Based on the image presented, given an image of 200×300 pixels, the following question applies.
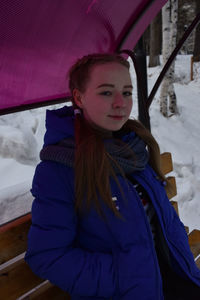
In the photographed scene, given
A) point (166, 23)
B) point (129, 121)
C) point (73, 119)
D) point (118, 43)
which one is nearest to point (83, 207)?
point (73, 119)

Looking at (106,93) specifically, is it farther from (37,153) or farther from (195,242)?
(37,153)

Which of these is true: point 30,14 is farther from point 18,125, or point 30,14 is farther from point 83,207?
point 18,125

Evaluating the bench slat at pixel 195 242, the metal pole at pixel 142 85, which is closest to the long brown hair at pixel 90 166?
the metal pole at pixel 142 85

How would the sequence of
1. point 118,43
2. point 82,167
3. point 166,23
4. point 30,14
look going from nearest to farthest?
point 82,167 → point 30,14 → point 118,43 → point 166,23

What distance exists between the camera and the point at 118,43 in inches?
93.8

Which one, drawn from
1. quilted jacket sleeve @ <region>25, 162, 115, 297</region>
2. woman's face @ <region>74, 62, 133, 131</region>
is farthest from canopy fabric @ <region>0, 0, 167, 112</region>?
quilted jacket sleeve @ <region>25, 162, 115, 297</region>

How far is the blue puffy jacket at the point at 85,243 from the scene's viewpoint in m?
1.14

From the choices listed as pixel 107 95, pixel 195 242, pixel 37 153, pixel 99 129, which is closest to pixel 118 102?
pixel 107 95

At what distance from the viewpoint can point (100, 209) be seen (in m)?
1.23

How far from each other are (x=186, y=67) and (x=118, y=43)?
10.6 meters

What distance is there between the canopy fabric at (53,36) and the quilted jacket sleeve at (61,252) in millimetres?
926

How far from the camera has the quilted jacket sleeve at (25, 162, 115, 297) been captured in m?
1.13

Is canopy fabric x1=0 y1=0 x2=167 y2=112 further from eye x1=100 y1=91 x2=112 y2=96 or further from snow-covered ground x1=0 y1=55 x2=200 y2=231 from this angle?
snow-covered ground x1=0 y1=55 x2=200 y2=231

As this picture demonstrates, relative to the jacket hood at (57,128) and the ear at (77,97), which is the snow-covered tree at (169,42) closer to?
the ear at (77,97)
